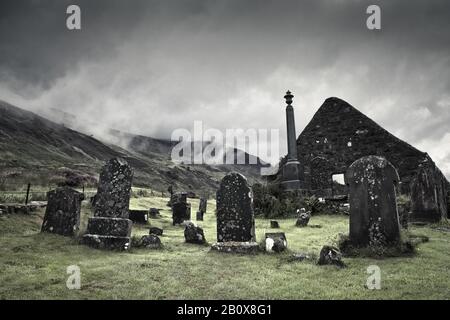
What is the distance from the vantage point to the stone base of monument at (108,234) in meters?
7.72

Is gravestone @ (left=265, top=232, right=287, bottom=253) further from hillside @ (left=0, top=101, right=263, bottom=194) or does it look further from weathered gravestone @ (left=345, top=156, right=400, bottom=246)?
hillside @ (left=0, top=101, right=263, bottom=194)

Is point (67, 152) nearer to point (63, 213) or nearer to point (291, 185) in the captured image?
point (291, 185)

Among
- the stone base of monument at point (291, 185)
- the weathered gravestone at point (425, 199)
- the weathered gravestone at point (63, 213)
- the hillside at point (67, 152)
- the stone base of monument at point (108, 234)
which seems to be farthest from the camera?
the hillside at point (67, 152)

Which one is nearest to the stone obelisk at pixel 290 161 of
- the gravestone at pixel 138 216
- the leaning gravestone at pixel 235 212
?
the gravestone at pixel 138 216

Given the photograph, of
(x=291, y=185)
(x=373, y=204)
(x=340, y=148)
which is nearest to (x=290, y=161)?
(x=291, y=185)

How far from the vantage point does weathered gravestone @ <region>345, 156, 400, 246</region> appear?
279 inches

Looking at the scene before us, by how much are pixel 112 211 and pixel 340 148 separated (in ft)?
54.7

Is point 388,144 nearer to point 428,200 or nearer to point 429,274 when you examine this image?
point 428,200

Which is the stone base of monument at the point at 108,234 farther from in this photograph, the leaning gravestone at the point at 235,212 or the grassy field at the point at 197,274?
the leaning gravestone at the point at 235,212

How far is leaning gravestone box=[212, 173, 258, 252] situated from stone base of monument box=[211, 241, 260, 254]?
0.21 metres

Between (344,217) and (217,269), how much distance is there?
10933 mm

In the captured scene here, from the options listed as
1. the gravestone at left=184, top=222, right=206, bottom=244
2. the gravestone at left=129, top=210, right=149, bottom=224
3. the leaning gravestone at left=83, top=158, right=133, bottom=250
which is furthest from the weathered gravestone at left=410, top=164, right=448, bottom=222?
the leaning gravestone at left=83, top=158, right=133, bottom=250

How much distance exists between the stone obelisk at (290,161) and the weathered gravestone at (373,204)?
1091 centimetres
